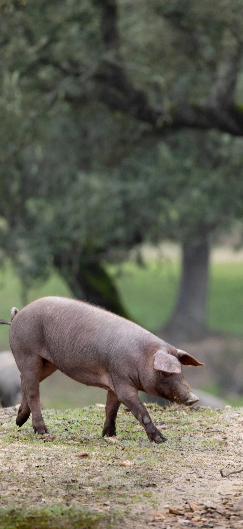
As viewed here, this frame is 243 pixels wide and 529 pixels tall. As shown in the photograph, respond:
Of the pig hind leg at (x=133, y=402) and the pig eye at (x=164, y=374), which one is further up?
the pig eye at (x=164, y=374)

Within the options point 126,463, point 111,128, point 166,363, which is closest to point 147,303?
point 111,128

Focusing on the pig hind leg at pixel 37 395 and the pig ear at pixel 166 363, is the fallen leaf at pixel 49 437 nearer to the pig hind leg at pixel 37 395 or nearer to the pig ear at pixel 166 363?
the pig hind leg at pixel 37 395

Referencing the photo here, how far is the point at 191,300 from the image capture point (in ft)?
63.5

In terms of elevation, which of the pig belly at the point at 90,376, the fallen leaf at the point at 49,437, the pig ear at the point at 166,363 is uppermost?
the pig ear at the point at 166,363

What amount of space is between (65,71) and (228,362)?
9485mm

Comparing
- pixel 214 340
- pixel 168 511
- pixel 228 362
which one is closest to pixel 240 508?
pixel 168 511

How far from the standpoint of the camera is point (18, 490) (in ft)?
14.0

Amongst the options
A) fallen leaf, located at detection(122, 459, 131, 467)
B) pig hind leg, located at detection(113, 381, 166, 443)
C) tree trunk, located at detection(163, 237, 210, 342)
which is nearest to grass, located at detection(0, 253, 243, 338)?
tree trunk, located at detection(163, 237, 210, 342)

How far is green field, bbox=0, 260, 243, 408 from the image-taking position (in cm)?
1736

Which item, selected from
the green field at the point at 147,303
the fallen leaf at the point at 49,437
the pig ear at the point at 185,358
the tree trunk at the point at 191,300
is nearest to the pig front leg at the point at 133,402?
the pig ear at the point at 185,358

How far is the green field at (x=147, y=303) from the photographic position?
1736 centimetres

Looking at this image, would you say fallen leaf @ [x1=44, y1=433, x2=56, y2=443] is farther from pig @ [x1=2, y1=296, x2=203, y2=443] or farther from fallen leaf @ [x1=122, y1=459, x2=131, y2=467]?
fallen leaf @ [x1=122, y1=459, x2=131, y2=467]

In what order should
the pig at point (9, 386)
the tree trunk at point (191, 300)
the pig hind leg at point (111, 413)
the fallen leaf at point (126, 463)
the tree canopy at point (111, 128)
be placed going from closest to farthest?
the fallen leaf at point (126, 463) → the pig hind leg at point (111, 413) → the pig at point (9, 386) → the tree canopy at point (111, 128) → the tree trunk at point (191, 300)

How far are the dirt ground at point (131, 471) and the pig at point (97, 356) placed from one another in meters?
0.24
